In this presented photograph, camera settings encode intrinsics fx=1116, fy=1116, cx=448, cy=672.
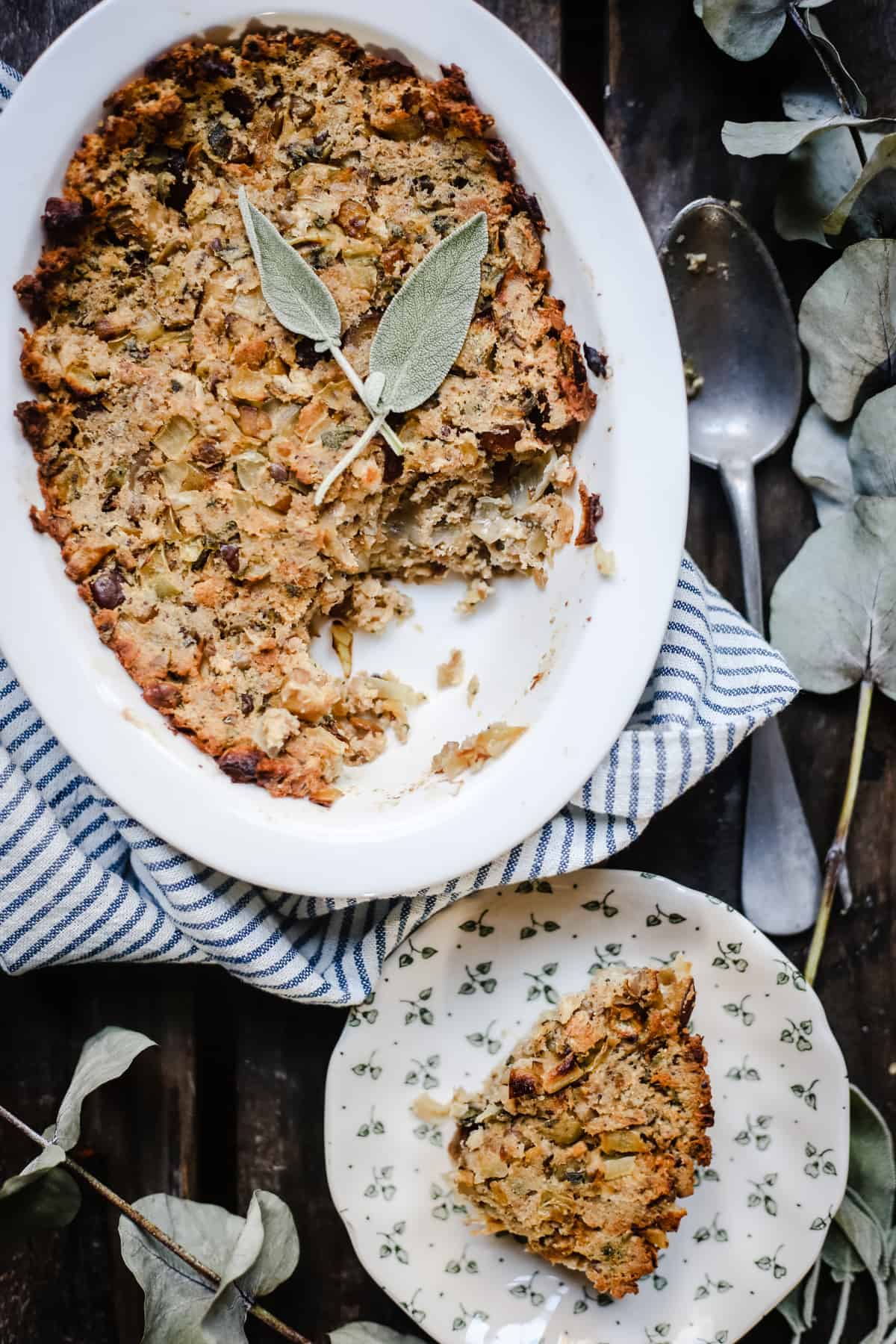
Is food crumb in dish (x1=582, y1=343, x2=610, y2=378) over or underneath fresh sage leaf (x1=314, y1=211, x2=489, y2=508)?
underneath

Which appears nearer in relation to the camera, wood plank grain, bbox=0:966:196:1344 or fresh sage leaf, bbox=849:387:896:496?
fresh sage leaf, bbox=849:387:896:496

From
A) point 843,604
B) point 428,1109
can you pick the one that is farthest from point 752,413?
point 428,1109

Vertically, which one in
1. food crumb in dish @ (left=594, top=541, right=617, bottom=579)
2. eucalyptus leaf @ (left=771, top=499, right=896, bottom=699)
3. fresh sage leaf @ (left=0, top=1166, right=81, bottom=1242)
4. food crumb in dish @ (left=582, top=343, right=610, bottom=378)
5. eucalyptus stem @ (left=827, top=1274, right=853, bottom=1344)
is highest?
food crumb in dish @ (left=582, top=343, right=610, bottom=378)

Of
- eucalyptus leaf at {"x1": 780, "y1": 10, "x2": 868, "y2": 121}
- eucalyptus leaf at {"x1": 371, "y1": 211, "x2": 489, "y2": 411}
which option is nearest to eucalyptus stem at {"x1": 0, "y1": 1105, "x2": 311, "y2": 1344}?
eucalyptus leaf at {"x1": 371, "y1": 211, "x2": 489, "y2": 411}

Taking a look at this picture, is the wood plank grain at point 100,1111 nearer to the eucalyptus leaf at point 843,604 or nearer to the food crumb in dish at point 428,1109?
the food crumb in dish at point 428,1109

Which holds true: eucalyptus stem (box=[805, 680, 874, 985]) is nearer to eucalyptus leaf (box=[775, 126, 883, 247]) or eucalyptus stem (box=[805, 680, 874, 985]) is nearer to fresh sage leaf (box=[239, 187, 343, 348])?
eucalyptus leaf (box=[775, 126, 883, 247])
